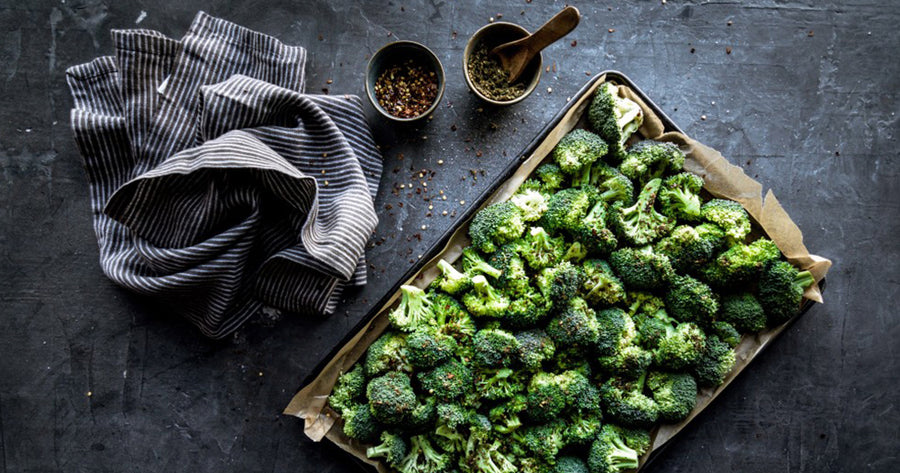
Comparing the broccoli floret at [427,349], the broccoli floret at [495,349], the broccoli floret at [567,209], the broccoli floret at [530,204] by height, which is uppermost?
the broccoli floret at [567,209]

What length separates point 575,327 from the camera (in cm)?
265

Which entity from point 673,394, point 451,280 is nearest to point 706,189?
point 673,394

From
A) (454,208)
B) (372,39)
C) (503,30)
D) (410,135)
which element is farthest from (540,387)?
(372,39)

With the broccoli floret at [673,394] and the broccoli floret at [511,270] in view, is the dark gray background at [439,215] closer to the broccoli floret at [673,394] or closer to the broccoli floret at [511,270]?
the broccoli floret at [673,394]

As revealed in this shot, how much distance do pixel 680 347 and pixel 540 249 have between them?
0.81 meters

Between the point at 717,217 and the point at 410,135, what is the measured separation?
1.61 meters

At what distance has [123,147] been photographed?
2.97 metres

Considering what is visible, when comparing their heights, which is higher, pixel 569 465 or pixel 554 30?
pixel 554 30

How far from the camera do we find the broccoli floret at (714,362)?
2.73m

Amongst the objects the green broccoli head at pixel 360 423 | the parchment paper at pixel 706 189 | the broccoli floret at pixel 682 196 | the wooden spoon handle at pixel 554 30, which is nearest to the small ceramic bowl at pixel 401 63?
the wooden spoon handle at pixel 554 30

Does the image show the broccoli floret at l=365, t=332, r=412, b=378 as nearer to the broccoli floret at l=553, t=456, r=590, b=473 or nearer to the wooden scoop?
the broccoli floret at l=553, t=456, r=590, b=473

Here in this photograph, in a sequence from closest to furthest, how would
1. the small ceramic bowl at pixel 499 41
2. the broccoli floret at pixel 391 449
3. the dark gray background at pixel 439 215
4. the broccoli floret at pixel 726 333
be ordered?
the broccoli floret at pixel 391 449
the broccoli floret at pixel 726 333
the small ceramic bowl at pixel 499 41
the dark gray background at pixel 439 215

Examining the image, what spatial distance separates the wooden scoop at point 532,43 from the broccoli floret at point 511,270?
2.98ft

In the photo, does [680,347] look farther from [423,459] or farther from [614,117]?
[423,459]
